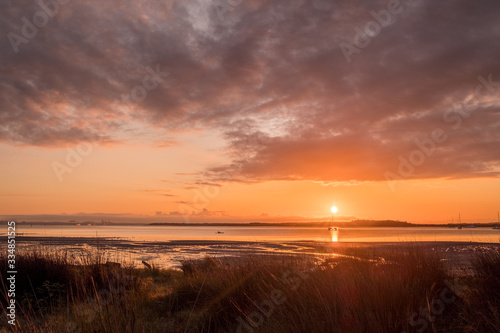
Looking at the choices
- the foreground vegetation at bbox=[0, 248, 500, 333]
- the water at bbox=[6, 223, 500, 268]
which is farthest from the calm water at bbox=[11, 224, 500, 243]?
the foreground vegetation at bbox=[0, 248, 500, 333]

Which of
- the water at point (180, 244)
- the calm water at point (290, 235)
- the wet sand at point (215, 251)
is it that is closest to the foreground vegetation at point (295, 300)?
the water at point (180, 244)

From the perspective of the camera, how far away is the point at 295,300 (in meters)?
7.18

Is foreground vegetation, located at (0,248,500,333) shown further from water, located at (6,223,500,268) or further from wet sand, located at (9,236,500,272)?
wet sand, located at (9,236,500,272)

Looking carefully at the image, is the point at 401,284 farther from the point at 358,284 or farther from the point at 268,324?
the point at 268,324

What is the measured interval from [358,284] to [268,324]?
1.69 meters

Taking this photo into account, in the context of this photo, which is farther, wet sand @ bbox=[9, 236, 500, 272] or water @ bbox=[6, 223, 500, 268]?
water @ bbox=[6, 223, 500, 268]

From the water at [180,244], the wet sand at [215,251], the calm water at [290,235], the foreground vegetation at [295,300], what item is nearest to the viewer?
the foreground vegetation at [295,300]

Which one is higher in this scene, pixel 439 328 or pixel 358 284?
pixel 358 284

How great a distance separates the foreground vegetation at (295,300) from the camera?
5.75 metres

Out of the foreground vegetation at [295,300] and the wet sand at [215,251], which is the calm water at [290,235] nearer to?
the wet sand at [215,251]

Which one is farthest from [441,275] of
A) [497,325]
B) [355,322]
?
[355,322]

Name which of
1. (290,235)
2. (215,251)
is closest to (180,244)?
(215,251)

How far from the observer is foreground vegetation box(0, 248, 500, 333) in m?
5.75

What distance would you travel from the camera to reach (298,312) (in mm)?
6188
